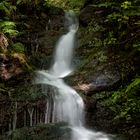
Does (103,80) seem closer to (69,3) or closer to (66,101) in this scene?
(66,101)

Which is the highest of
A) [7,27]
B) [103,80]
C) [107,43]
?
[7,27]

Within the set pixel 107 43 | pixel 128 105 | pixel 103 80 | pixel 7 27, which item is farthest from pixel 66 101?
pixel 7 27

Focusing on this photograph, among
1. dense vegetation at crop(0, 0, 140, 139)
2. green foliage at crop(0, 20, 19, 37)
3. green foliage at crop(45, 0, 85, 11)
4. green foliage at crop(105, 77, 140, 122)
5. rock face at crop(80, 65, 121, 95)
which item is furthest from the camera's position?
green foliage at crop(45, 0, 85, 11)

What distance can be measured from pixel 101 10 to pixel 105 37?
2.21 m

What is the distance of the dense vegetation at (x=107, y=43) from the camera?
397 inches

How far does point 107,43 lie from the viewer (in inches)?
556

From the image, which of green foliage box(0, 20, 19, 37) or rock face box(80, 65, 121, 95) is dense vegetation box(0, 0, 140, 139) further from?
rock face box(80, 65, 121, 95)

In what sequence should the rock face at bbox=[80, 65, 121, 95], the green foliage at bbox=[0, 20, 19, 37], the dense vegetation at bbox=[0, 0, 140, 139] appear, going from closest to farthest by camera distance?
1. the dense vegetation at bbox=[0, 0, 140, 139]
2. the rock face at bbox=[80, 65, 121, 95]
3. the green foliage at bbox=[0, 20, 19, 37]

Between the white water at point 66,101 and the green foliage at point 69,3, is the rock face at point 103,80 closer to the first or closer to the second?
the white water at point 66,101

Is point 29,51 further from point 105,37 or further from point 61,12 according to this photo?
point 61,12

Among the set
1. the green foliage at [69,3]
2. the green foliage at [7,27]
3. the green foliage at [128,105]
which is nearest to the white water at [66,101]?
the green foliage at [128,105]

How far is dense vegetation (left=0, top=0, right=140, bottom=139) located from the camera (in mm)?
10078

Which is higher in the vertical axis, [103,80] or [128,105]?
[103,80]

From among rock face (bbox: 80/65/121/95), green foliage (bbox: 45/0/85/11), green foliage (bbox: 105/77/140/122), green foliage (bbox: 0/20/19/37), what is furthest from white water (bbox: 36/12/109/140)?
green foliage (bbox: 45/0/85/11)
